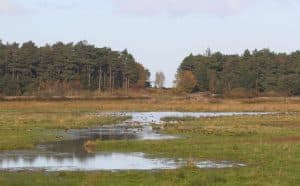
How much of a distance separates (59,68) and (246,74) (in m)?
50.6

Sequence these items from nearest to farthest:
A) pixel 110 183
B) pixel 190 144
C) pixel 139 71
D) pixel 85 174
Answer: pixel 110 183 < pixel 85 174 < pixel 190 144 < pixel 139 71

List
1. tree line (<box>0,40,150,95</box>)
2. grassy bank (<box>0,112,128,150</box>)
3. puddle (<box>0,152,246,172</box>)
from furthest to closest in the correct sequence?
tree line (<box>0,40,150,95</box>) → grassy bank (<box>0,112,128,150</box>) → puddle (<box>0,152,246,172</box>)

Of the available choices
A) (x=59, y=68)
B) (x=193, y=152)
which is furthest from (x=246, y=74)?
(x=193, y=152)

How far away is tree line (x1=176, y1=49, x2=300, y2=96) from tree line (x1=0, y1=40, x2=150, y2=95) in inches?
775

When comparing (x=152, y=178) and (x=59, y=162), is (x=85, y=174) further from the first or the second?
(x=59, y=162)

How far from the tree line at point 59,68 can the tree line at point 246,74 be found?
19.7m

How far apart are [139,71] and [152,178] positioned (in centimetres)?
16025

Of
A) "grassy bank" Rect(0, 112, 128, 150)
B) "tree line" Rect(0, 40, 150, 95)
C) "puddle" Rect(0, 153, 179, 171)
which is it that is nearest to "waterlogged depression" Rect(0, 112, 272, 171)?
"puddle" Rect(0, 153, 179, 171)

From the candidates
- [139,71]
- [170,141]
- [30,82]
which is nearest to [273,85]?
[139,71]

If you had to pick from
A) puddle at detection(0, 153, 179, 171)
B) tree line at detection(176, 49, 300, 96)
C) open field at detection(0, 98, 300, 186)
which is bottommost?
puddle at detection(0, 153, 179, 171)

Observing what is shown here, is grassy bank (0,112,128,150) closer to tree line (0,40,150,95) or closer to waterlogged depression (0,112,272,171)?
waterlogged depression (0,112,272,171)

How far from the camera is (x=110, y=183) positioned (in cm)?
2156

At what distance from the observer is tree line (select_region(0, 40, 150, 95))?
495ft

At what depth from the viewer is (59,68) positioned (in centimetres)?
16075
